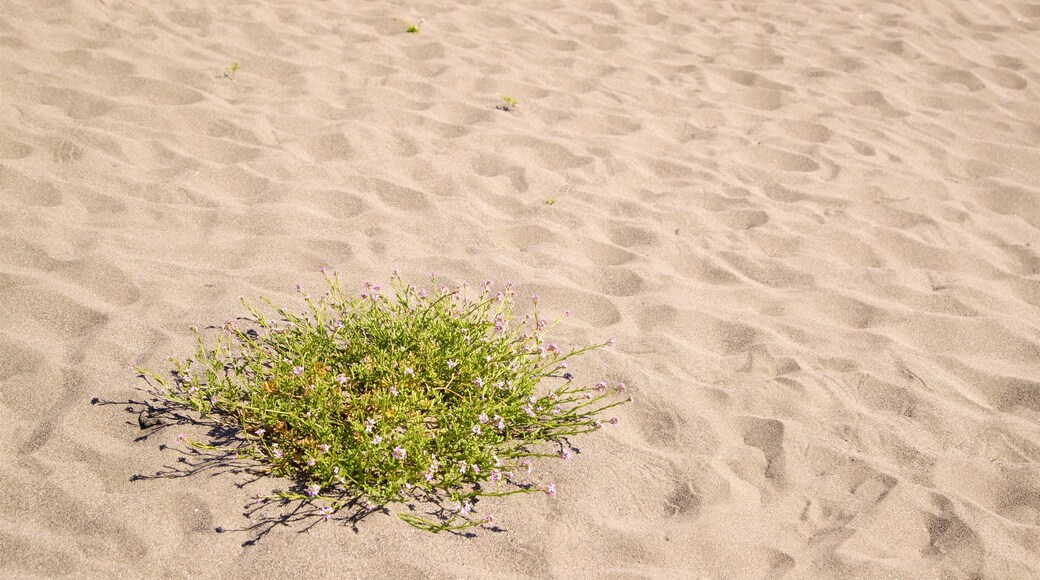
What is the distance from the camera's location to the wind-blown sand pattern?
2.56 meters

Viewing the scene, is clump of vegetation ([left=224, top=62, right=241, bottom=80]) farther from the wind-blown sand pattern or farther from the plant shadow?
the plant shadow

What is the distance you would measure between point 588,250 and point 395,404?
167cm

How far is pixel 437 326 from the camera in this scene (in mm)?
2947

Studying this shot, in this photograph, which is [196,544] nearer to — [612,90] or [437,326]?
[437,326]

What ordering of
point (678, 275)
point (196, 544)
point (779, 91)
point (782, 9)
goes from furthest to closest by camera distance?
1. point (782, 9)
2. point (779, 91)
3. point (678, 275)
4. point (196, 544)

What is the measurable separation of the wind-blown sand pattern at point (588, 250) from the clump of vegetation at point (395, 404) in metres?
0.11

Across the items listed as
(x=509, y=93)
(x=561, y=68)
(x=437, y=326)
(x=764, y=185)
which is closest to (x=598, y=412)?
(x=437, y=326)

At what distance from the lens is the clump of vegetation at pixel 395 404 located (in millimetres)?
2564

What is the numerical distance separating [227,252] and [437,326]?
125cm

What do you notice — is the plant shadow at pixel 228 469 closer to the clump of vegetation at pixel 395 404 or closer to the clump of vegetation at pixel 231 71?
the clump of vegetation at pixel 395 404

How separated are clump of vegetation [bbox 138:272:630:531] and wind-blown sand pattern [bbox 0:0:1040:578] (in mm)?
109

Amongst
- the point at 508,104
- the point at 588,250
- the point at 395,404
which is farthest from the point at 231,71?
the point at 395,404

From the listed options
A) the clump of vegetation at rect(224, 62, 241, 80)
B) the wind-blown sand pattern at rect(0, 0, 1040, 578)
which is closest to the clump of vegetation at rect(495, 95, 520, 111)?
the wind-blown sand pattern at rect(0, 0, 1040, 578)

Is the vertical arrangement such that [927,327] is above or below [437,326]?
below
